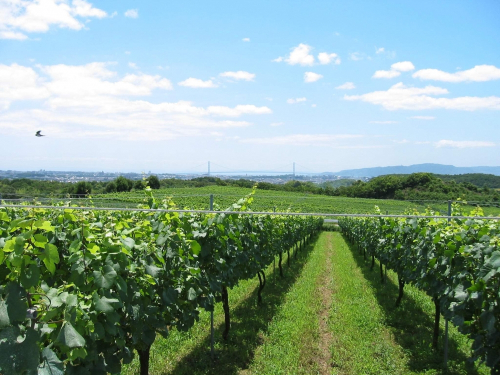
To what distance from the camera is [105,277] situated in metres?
2.00

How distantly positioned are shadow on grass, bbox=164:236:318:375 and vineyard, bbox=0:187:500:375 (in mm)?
26

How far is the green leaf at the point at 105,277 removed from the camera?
77.8 inches

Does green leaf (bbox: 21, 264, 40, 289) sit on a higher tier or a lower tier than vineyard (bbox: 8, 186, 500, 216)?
higher

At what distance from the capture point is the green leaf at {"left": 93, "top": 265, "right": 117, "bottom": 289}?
1.98 m

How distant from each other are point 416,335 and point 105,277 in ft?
17.5

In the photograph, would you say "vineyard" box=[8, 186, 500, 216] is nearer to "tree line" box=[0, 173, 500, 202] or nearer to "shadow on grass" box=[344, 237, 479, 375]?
"shadow on grass" box=[344, 237, 479, 375]

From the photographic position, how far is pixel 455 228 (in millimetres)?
4082

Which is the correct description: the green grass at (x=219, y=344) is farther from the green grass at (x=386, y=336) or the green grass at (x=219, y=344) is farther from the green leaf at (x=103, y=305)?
the green leaf at (x=103, y=305)

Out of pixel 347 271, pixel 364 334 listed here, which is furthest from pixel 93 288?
pixel 347 271

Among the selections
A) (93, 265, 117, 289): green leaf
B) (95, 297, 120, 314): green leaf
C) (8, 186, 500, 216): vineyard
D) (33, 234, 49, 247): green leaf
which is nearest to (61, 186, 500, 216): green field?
(8, 186, 500, 216): vineyard

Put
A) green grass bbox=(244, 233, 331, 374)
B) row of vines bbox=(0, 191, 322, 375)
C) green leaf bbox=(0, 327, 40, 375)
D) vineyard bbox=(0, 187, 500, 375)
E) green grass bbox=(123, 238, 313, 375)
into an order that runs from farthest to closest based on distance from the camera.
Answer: green grass bbox=(244, 233, 331, 374)
green grass bbox=(123, 238, 313, 375)
vineyard bbox=(0, 187, 500, 375)
row of vines bbox=(0, 191, 322, 375)
green leaf bbox=(0, 327, 40, 375)

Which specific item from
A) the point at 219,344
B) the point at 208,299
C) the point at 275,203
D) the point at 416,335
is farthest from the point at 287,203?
the point at 208,299

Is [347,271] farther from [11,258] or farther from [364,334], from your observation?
[11,258]

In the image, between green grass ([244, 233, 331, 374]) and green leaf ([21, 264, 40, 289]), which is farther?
green grass ([244, 233, 331, 374])
